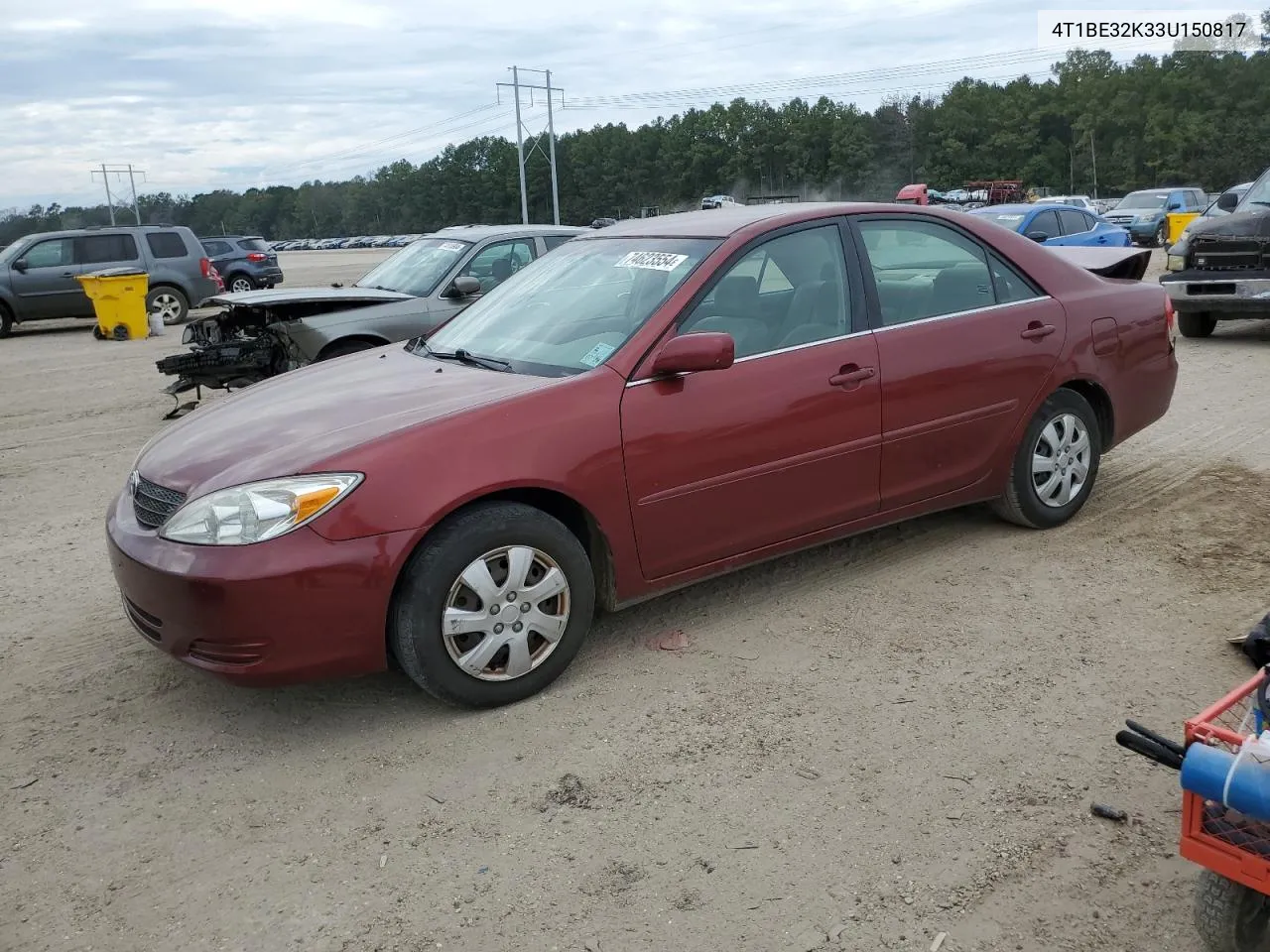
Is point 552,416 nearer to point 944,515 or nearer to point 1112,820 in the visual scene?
point 1112,820

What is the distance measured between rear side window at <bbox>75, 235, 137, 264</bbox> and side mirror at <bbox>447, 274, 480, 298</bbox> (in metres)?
12.2

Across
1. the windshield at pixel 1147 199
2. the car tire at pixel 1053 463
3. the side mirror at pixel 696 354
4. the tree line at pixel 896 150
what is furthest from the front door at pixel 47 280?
the tree line at pixel 896 150

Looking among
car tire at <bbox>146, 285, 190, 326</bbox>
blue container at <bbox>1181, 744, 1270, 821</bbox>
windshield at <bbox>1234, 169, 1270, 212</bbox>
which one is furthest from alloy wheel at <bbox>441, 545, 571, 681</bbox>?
car tire at <bbox>146, 285, 190, 326</bbox>

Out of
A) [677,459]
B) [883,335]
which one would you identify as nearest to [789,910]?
[677,459]

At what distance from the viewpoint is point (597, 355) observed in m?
4.10

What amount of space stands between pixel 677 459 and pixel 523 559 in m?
0.70

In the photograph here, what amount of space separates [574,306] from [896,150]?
302 ft

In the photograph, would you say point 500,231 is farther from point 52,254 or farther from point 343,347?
point 52,254

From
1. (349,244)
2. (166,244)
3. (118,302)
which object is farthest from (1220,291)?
(349,244)

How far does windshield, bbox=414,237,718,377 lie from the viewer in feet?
13.8

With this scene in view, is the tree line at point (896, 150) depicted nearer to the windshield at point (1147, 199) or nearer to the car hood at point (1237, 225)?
the windshield at point (1147, 199)

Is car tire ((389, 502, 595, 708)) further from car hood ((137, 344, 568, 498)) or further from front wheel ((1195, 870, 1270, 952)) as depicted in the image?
front wheel ((1195, 870, 1270, 952))

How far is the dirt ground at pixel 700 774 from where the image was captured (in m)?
2.74

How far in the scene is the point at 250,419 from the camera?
4.16 m
